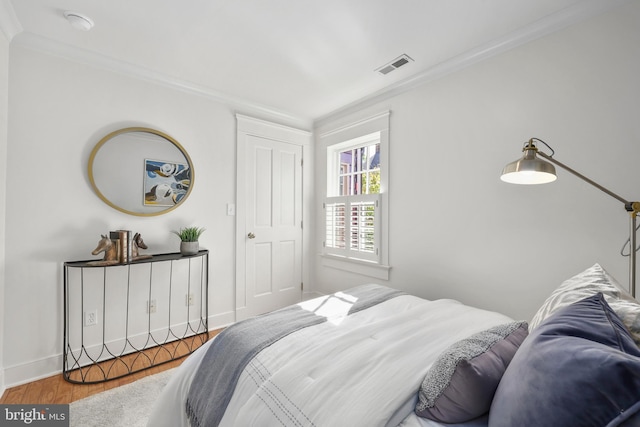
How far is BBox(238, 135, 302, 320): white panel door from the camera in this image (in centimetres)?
322

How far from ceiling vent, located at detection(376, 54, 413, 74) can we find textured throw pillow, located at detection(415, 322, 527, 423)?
2182 millimetres

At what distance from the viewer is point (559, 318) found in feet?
2.66

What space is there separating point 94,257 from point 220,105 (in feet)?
6.04

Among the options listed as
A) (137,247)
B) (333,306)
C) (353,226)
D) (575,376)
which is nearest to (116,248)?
(137,247)

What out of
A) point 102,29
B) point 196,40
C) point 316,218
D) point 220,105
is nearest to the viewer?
point 102,29

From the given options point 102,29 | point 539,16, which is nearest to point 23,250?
point 102,29

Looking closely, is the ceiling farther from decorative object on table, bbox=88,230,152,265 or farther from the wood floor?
the wood floor

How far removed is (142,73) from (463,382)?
313cm

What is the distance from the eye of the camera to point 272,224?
340 centimetres

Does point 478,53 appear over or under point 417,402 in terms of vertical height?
over

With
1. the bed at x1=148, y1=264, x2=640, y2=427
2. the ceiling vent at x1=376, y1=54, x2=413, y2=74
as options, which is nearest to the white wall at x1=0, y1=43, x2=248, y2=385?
the bed at x1=148, y1=264, x2=640, y2=427

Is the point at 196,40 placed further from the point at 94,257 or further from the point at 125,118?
the point at 94,257

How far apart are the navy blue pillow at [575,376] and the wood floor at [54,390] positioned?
2.42 m

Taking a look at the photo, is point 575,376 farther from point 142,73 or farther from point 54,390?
point 142,73
